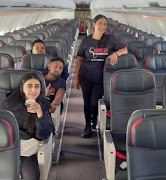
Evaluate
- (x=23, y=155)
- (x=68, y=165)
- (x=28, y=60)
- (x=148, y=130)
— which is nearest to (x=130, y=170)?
(x=148, y=130)

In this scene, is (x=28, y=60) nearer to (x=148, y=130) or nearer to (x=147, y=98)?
(x=147, y=98)

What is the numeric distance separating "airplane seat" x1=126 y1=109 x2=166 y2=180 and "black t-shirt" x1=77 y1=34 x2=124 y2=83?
2131mm

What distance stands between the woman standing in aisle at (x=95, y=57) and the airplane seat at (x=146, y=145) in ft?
6.13

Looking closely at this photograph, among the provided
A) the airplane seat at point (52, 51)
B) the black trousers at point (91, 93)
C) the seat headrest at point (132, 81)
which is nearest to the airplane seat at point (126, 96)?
the seat headrest at point (132, 81)

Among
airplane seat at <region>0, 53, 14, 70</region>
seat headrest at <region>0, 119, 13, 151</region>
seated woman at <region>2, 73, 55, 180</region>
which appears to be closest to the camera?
seat headrest at <region>0, 119, 13, 151</region>

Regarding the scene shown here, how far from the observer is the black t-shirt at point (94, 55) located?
13.4 feet

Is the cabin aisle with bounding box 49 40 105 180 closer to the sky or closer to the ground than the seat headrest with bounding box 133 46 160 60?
closer to the ground

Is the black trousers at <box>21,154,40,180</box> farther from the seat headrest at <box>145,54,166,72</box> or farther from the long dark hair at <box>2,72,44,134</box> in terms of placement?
the seat headrest at <box>145,54,166,72</box>

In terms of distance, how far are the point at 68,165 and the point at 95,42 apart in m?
→ 1.67

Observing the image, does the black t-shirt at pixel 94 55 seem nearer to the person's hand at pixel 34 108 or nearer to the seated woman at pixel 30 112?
the seated woman at pixel 30 112

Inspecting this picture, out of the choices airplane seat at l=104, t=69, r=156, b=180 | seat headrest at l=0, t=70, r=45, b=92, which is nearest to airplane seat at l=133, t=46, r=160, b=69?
airplane seat at l=104, t=69, r=156, b=180

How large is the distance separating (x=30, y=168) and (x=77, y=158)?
1.38m

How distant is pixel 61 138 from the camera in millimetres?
4566

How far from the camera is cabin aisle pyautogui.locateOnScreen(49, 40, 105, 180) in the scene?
3.60 meters
